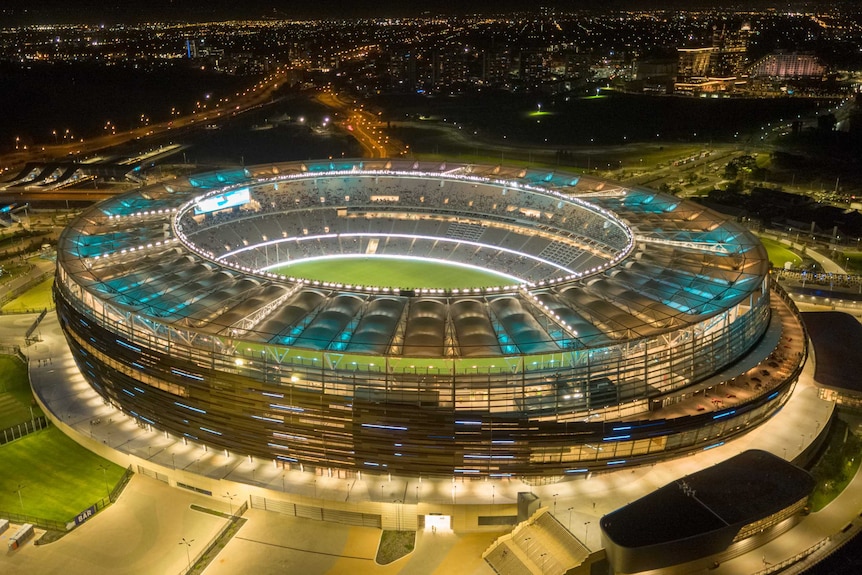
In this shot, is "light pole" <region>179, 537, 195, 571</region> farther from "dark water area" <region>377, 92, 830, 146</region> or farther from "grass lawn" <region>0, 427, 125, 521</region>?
"dark water area" <region>377, 92, 830, 146</region>

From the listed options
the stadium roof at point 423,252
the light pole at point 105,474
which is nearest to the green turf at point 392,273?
the stadium roof at point 423,252

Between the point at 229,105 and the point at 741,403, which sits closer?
the point at 741,403

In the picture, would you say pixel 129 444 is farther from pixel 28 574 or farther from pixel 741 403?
pixel 741 403

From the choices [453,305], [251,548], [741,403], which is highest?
[453,305]

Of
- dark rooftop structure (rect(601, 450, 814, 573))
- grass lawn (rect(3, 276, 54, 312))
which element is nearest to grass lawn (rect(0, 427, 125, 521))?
grass lawn (rect(3, 276, 54, 312))

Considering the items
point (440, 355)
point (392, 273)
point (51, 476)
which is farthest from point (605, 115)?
point (51, 476)

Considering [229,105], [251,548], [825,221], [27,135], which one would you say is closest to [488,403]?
[251,548]
